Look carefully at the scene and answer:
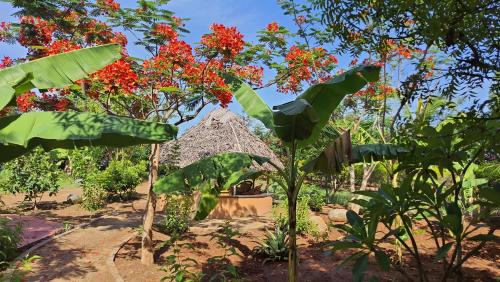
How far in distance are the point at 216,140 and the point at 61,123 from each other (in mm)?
10083

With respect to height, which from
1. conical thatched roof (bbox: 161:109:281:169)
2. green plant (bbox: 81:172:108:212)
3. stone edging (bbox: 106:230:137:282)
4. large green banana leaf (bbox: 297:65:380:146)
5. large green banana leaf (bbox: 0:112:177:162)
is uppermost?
conical thatched roof (bbox: 161:109:281:169)

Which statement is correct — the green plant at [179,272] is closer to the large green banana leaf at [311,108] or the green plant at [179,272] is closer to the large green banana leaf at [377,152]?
the large green banana leaf at [311,108]

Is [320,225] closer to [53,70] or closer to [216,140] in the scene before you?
[216,140]

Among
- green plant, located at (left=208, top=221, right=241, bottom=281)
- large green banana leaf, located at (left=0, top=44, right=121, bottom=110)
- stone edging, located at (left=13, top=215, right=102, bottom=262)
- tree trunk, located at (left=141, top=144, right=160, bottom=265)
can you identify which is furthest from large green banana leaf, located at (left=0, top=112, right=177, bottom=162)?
stone edging, located at (left=13, top=215, right=102, bottom=262)

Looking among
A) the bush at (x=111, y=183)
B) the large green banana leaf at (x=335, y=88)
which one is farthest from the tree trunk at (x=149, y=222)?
the bush at (x=111, y=183)

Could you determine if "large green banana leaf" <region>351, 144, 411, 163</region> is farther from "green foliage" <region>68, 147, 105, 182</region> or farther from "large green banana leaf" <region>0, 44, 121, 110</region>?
"green foliage" <region>68, 147, 105, 182</region>

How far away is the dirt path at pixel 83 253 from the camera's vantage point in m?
6.42

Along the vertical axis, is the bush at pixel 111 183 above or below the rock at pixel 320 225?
above

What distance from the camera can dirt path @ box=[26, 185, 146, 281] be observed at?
6422 mm

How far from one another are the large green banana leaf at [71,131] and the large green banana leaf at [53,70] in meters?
0.29

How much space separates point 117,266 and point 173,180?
11.9ft

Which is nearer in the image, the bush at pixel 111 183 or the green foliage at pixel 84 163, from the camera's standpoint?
the bush at pixel 111 183

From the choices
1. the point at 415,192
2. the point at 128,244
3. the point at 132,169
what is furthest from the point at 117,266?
the point at 132,169

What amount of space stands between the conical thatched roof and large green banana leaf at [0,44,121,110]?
8.26m
